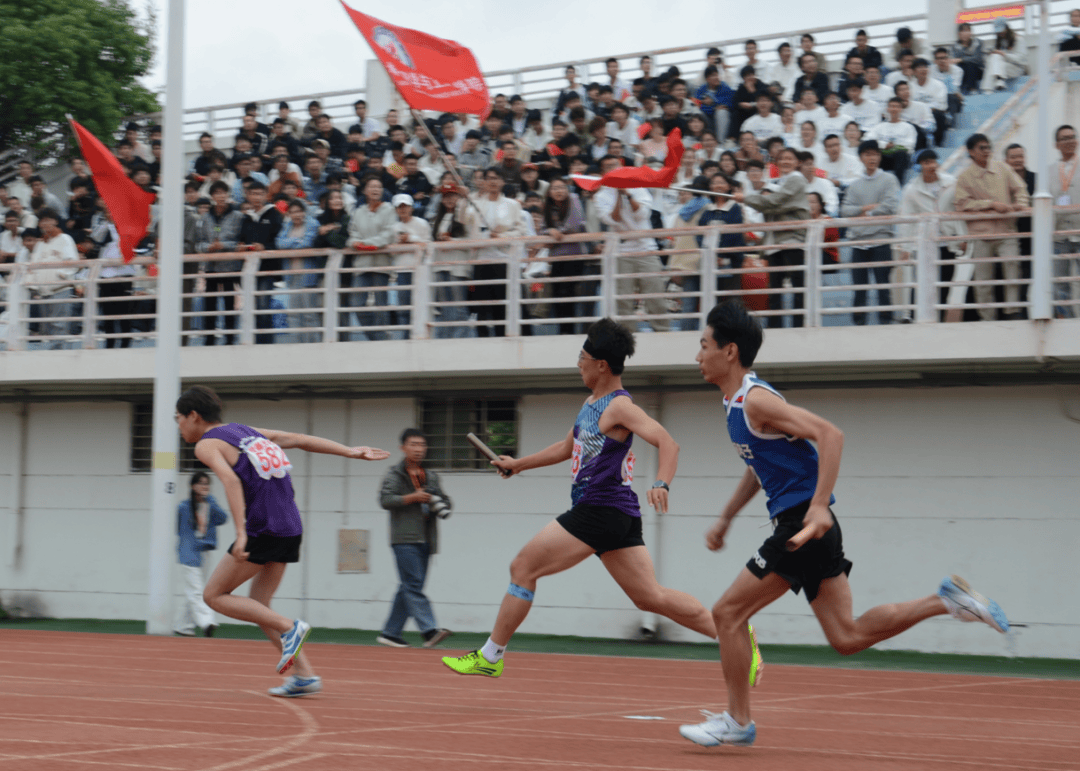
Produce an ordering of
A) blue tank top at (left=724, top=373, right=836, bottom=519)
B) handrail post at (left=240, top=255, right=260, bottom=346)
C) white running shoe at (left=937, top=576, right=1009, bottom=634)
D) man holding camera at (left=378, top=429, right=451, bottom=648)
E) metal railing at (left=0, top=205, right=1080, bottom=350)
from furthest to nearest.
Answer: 1. handrail post at (left=240, top=255, right=260, bottom=346)
2. man holding camera at (left=378, top=429, right=451, bottom=648)
3. metal railing at (left=0, top=205, right=1080, bottom=350)
4. blue tank top at (left=724, top=373, right=836, bottom=519)
5. white running shoe at (left=937, top=576, right=1009, bottom=634)

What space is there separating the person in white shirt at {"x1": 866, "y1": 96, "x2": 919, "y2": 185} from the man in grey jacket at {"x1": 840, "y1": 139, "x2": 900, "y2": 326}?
2204 mm

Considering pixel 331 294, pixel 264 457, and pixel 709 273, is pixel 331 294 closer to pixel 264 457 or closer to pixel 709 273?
pixel 709 273

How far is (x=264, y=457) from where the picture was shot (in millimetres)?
7977

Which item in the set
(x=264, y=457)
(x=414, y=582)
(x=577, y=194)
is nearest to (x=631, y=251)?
(x=577, y=194)

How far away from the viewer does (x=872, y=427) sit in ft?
46.2

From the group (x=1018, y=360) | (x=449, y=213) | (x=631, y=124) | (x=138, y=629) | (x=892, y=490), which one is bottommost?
(x=138, y=629)

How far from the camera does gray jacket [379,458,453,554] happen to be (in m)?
13.0

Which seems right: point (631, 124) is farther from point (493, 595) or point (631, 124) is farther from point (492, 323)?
point (493, 595)

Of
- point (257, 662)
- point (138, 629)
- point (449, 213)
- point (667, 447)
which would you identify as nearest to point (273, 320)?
point (449, 213)

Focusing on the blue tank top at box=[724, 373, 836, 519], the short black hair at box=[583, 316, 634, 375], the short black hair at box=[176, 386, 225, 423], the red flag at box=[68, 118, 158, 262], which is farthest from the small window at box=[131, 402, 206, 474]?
the blue tank top at box=[724, 373, 836, 519]

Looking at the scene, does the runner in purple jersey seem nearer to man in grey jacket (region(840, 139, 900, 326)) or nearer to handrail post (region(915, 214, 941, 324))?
handrail post (region(915, 214, 941, 324))

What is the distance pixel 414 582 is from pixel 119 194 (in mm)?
6164

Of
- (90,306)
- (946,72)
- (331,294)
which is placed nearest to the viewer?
(331,294)

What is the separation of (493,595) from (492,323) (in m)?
3.44
